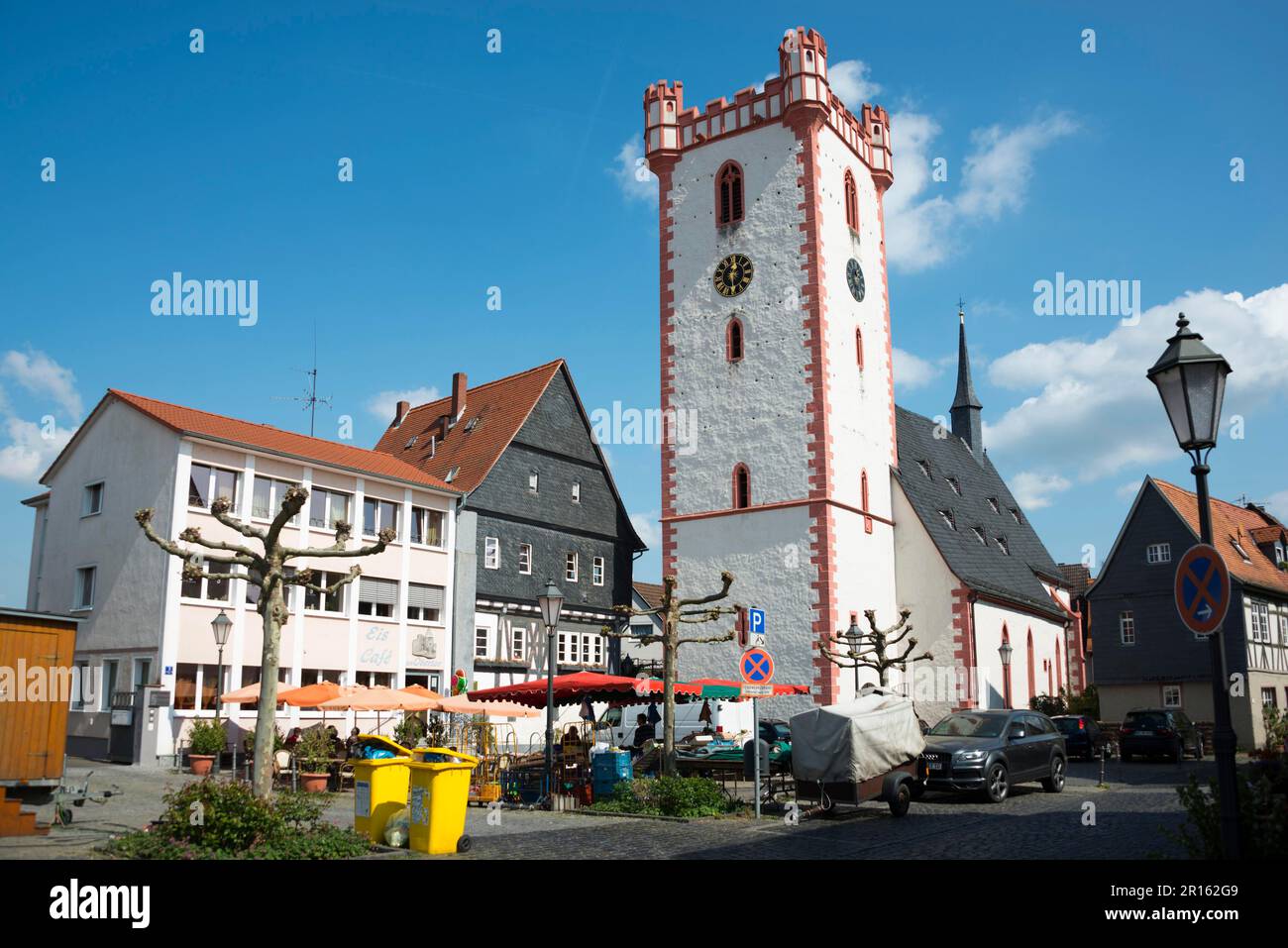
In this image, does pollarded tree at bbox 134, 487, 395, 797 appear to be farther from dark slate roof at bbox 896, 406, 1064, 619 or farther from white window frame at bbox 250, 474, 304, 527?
dark slate roof at bbox 896, 406, 1064, 619

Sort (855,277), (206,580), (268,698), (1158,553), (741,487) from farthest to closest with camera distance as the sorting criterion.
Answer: (1158,553), (855,277), (741,487), (206,580), (268,698)

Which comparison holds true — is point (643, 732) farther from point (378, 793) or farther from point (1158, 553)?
point (1158, 553)

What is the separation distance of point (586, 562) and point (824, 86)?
20.9 metres

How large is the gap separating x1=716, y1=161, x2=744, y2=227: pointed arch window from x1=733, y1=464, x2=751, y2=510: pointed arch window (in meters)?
8.33

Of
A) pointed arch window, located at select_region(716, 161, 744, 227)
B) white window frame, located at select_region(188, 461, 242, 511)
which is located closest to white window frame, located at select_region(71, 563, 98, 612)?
white window frame, located at select_region(188, 461, 242, 511)

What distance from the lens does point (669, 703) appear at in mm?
20156

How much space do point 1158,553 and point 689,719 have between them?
71.4 feet

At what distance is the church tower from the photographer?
111ft

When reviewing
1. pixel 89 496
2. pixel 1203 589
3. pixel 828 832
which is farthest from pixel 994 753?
pixel 89 496

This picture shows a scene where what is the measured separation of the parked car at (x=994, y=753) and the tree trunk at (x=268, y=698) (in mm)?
11219

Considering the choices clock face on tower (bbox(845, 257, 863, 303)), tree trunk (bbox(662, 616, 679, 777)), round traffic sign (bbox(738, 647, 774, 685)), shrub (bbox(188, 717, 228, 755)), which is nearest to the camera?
round traffic sign (bbox(738, 647, 774, 685))

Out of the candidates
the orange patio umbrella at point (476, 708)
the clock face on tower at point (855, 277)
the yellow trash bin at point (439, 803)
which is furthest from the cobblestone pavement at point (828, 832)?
the clock face on tower at point (855, 277)

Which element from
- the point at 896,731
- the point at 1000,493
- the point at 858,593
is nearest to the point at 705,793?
the point at 896,731
